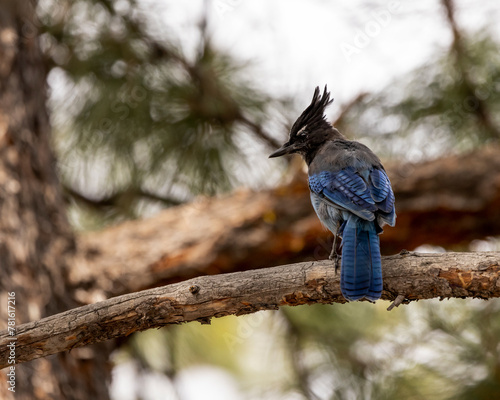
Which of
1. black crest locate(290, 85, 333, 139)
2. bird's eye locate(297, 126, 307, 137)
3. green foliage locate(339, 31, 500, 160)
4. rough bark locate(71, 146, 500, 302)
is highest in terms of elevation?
Result: green foliage locate(339, 31, 500, 160)

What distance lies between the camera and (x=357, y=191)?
2861mm

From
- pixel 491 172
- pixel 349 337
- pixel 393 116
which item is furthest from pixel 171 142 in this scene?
pixel 491 172

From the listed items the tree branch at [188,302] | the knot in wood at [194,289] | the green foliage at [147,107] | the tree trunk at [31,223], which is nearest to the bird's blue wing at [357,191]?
the tree branch at [188,302]

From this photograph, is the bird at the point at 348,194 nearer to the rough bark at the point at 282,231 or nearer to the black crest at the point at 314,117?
the black crest at the point at 314,117

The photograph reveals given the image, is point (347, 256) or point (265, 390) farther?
point (265, 390)

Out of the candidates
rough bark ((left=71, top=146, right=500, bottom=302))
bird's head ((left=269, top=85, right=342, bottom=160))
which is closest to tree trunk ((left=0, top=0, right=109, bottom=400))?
rough bark ((left=71, top=146, right=500, bottom=302))

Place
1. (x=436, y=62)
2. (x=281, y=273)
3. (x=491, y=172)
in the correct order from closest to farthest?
1. (x=281, y=273)
2. (x=491, y=172)
3. (x=436, y=62)

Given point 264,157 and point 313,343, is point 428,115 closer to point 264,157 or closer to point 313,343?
point 264,157

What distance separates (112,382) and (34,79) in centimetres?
198

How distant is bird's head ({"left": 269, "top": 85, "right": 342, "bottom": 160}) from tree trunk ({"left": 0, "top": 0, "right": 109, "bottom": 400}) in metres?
1.48

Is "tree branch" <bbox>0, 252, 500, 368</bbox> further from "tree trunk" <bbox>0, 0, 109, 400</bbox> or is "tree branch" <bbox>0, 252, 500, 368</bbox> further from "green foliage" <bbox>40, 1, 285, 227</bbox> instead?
"green foliage" <bbox>40, 1, 285, 227</bbox>

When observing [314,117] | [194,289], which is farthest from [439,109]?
[194,289]

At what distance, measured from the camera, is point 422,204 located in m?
3.89

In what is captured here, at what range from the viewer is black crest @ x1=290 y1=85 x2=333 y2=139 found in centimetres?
362
